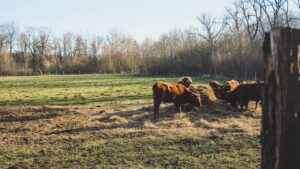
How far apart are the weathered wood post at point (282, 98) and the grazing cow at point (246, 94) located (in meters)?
14.3

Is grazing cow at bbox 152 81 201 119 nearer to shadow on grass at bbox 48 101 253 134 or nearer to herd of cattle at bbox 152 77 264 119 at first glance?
herd of cattle at bbox 152 77 264 119

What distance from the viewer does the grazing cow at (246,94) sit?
17.3 meters

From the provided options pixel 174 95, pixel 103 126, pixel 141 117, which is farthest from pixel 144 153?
pixel 174 95

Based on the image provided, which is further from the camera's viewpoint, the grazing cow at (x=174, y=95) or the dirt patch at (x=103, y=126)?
the grazing cow at (x=174, y=95)

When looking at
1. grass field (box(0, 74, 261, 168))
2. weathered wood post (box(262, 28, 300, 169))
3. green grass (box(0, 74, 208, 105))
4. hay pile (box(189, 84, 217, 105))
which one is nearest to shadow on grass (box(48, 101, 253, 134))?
grass field (box(0, 74, 261, 168))

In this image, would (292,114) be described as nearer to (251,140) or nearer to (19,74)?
(251,140)

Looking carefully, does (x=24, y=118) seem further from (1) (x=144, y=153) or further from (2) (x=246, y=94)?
(2) (x=246, y=94)

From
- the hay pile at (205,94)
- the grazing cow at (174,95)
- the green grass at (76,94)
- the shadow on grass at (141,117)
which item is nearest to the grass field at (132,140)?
the shadow on grass at (141,117)

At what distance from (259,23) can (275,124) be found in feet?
215

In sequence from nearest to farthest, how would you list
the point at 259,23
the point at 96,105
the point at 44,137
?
the point at 44,137 < the point at 96,105 < the point at 259,23

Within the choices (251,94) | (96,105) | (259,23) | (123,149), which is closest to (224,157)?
(123,149)

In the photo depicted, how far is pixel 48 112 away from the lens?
59.1ft

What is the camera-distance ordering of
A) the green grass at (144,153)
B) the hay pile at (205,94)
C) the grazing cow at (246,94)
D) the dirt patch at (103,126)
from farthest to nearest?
1. the hay pile at (205,94)
2. the grazing cow at (246,94)
3. the dirt patch at (103,126)
4. the green grass at (144,153)

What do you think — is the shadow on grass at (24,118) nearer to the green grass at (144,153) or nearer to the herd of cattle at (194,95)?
the herd of cattle at (194,95)
